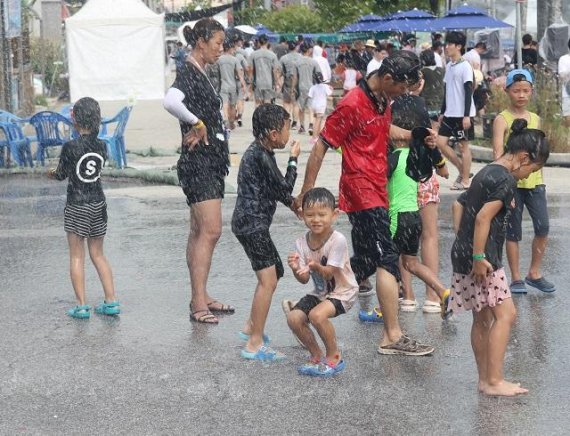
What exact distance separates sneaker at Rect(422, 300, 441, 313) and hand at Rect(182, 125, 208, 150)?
187 cm

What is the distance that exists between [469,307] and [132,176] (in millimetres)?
10008

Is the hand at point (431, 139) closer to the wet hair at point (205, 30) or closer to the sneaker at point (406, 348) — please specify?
the sneaker at point (406, 348)

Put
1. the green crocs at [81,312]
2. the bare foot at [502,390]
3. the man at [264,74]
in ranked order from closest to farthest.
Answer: the bare foot at [502,390] < the green crocs at [81,312] < the man at [264,74]

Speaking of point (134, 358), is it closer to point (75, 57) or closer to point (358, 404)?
point (358, 404)

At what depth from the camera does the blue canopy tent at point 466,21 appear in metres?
30.0

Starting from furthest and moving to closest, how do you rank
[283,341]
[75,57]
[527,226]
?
1. [75,57]
2. [527,226]
3. [283,341]

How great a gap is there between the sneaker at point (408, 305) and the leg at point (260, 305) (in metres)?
1.44

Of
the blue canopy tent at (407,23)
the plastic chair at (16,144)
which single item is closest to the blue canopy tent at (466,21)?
the blue canopy tent at (407,23)

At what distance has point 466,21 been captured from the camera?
30.5 m

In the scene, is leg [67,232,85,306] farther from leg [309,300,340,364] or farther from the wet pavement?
leg [309,300,340,364]

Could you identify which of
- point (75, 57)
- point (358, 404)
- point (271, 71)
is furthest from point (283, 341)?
point (75, 57)

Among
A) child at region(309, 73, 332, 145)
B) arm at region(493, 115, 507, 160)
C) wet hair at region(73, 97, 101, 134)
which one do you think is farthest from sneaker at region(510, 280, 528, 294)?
child at region(309, 73, 332, 145)

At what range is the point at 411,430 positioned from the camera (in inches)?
222

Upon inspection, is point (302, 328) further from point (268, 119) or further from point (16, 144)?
point (16, 144)
